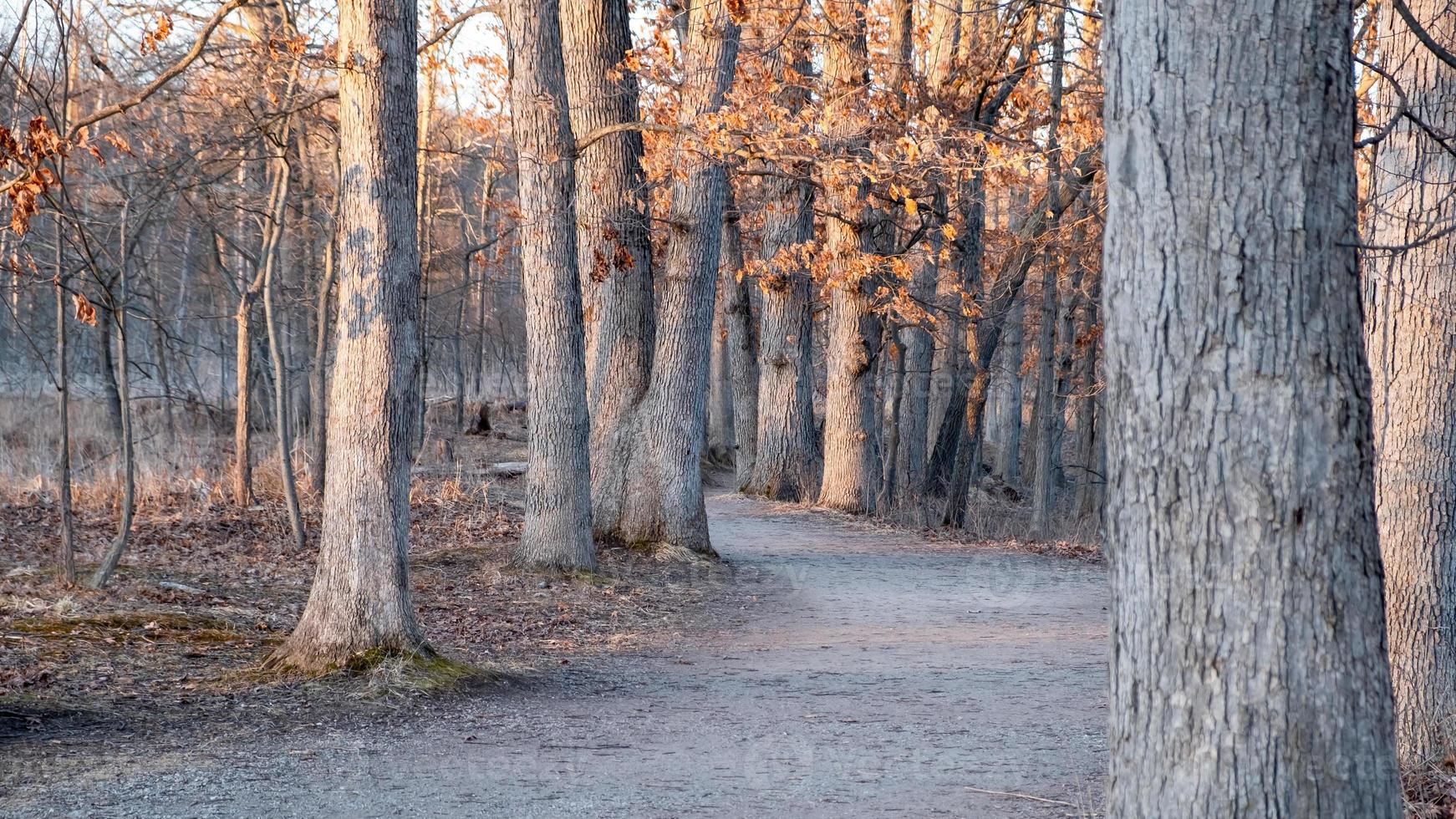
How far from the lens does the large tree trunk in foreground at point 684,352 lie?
1284 cm

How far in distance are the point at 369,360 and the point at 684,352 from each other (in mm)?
5819

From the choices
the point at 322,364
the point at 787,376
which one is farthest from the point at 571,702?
the point at 787,376

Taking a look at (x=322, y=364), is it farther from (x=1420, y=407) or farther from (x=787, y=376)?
(x=1420, y=407)

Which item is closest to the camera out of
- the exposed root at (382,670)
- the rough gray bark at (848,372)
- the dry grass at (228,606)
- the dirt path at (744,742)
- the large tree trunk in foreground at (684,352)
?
the dirt path at (744,742)

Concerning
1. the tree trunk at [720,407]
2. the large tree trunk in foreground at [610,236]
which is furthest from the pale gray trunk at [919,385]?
the large tree trunk in foreground at [610,236]

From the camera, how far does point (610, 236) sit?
11891 millimetres

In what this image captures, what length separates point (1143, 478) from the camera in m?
3.20

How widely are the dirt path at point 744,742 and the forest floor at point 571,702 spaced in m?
0.02

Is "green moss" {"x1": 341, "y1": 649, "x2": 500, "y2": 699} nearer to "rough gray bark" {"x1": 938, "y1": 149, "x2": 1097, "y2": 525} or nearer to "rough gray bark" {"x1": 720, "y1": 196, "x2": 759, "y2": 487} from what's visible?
"rough gray bark" {"x1": 938, "y1": 149, "x2": 1097, "y2": 525}

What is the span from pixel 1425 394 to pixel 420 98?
21467 mm

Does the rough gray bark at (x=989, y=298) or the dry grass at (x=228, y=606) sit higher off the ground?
the rough gray bark at (x=989, y=298)

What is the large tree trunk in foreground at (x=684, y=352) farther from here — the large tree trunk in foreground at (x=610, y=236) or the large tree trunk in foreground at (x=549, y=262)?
the large tree trunk in foreground at (x=549, y=262)

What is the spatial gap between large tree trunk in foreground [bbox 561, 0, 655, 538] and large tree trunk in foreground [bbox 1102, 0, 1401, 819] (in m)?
8.90

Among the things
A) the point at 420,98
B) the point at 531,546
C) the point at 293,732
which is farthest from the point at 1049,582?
the point at 420,98
